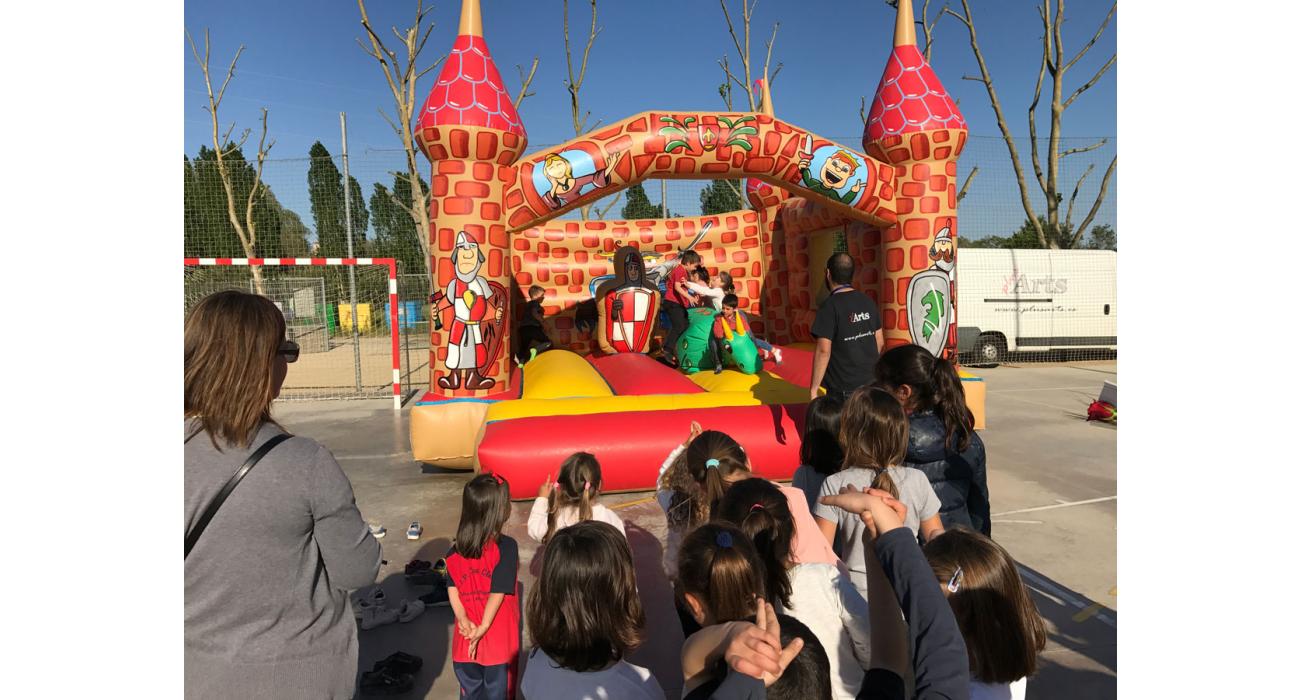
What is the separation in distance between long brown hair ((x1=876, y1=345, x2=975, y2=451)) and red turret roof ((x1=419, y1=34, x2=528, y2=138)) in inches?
143

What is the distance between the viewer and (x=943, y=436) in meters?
2.32

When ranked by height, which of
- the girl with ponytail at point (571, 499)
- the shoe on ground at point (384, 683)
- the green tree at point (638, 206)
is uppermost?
the green tree at point (638, 206)

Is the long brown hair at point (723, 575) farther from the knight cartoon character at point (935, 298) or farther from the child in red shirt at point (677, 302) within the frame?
the child in red shirt at point (677, 302)

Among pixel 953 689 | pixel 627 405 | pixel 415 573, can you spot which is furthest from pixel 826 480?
pixel 627 405

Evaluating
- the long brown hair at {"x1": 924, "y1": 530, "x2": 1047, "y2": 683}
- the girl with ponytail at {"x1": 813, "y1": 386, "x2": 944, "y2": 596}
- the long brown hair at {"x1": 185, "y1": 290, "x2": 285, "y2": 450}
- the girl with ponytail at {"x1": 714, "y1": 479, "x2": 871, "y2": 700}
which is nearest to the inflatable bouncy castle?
the girl with ponytail at {"x1": 813, "y1": 386, "x2": 944, "y2": 596}

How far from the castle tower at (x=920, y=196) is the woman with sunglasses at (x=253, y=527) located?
17.1 feet

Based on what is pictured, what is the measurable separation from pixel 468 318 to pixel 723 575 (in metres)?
4.10

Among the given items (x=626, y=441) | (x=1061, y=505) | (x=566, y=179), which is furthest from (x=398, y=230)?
(x=1061, y=505)

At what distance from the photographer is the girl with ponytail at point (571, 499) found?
273 cm

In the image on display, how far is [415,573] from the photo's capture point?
11.7ft

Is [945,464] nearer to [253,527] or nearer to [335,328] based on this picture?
[253,527]

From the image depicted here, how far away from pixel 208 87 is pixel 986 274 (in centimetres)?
2012

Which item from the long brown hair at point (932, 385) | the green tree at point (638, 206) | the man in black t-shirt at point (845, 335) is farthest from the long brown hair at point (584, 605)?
the green tree at point (638, 206)

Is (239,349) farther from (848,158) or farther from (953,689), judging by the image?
(848,158)
